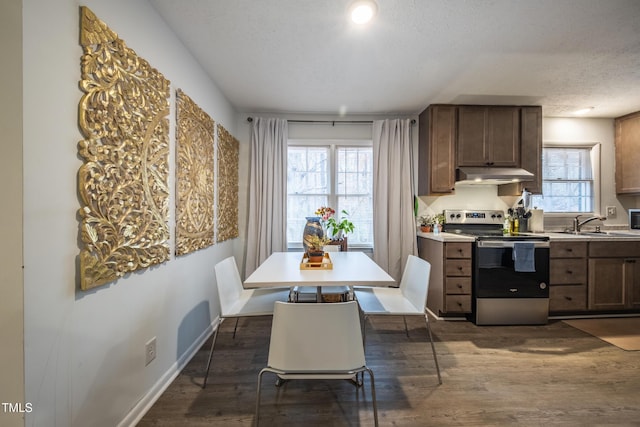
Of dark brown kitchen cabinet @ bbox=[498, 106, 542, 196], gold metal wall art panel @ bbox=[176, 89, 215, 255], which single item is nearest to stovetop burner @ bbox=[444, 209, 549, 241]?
dark brown kitchen cabinet @ bbox=[498, 106, 542, 196]

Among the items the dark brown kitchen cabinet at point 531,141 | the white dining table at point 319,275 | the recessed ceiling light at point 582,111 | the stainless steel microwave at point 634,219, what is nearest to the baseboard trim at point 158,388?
the white dining table at point 319,275

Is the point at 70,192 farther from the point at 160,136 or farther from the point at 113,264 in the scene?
the point at 160,136

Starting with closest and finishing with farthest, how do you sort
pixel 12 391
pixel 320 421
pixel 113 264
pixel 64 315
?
pixel 12 391 < pixel 64 315 < pixel 113 264 < pixel 320 421

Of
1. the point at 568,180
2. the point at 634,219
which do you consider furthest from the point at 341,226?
the point at 634,219

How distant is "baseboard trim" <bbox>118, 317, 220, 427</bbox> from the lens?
1362mm

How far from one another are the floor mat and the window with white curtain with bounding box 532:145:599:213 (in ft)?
4.47

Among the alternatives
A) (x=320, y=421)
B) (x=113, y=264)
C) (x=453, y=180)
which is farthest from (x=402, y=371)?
(x=453, y=180)

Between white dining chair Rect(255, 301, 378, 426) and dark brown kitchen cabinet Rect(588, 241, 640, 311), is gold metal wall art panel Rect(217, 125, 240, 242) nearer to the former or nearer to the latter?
white dining chair Rect(255, 301, 378, 426)

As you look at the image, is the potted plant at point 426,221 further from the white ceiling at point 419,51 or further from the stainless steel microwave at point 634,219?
the stainless steel microwave at point 634,219

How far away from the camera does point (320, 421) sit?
1.42 m

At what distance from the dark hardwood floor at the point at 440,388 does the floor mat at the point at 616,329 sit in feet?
0.50

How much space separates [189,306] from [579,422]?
256 cm

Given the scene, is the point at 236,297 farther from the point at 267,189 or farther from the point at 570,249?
the point at 570,249

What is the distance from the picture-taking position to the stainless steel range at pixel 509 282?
2625 millimetres
